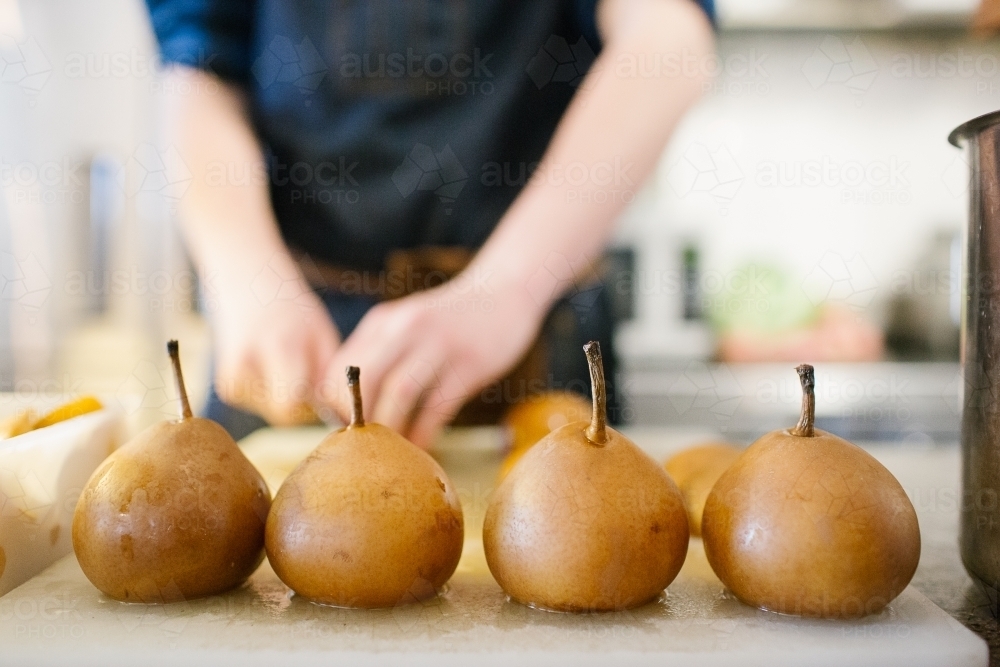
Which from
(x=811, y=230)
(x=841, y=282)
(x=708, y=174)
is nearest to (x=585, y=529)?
(x=708, y=174)

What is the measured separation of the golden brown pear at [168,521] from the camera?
1.15 feet

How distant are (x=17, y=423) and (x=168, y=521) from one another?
17 centimetres

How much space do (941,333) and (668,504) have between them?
154cm

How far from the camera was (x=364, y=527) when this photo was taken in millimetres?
337

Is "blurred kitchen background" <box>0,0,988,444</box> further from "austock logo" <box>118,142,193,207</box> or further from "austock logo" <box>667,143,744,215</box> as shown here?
"austock logo" <box>118,142,193,207</box>

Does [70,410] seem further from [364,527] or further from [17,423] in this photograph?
[364,527]

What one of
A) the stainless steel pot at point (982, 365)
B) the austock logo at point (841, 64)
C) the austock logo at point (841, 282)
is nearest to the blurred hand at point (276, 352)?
the stainless steel pot at point (982, 365)

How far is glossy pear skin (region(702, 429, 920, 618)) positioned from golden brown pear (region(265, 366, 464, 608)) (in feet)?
0.45

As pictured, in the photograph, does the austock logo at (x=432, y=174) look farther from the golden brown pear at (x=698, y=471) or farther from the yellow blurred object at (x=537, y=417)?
the golden brown pear at (x=698, y=471)

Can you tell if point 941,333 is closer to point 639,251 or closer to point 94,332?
point 639,251

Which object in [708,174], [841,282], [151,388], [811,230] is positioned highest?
[708,174]

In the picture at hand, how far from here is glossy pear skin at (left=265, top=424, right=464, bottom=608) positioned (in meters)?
0.34

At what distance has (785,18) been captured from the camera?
1.41 meters

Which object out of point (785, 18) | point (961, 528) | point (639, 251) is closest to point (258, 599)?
point (961, 528)
